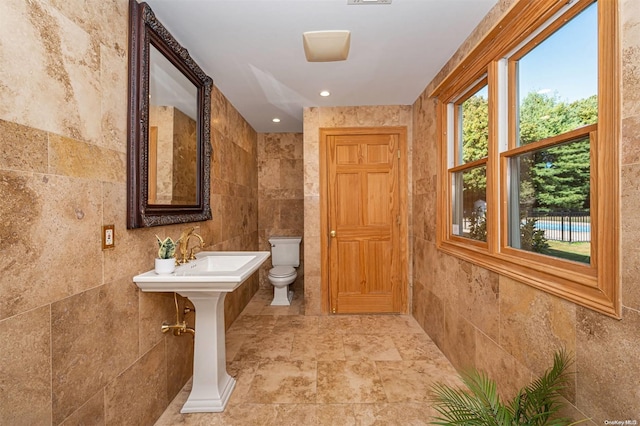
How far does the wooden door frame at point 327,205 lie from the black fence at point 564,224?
5.50 ft

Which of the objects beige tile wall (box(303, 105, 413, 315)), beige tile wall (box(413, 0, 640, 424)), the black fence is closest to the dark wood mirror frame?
beige tile wall (box(303, 105, 413, 315))

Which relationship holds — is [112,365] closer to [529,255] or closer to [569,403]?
[569,403]

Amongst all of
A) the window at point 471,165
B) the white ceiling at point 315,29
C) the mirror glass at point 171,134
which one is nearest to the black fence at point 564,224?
the window at point 471,165

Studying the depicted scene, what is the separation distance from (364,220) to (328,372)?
160 cm

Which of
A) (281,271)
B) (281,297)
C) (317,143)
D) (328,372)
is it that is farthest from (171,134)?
(281,297)

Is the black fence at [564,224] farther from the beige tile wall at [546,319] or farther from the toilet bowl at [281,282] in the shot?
the toilet bowl at [281,282]

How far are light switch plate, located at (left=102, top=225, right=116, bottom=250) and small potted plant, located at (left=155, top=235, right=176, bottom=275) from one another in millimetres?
237

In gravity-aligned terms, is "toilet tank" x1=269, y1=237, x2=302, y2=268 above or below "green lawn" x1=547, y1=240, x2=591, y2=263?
below

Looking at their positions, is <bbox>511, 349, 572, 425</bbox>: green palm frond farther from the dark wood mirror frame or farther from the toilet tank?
the toilet tank

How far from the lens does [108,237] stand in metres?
1.30

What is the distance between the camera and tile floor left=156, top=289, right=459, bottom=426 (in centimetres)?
166

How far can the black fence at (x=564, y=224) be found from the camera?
116 centimetres

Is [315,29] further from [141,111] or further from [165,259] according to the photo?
[165,259]

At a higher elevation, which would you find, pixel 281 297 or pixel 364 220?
pixel 364 220
